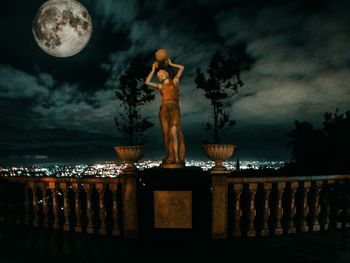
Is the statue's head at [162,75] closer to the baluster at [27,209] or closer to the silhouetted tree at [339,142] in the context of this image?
the baluster at [27,209]

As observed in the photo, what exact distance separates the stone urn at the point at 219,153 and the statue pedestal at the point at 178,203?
0.33m

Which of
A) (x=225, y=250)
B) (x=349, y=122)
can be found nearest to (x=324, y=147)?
(x=349, y=122)

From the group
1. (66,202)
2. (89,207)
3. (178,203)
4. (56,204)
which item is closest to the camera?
(178,203)

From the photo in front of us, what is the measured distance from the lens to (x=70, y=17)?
26.0ft

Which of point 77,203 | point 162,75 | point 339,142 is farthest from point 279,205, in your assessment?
point 339,142

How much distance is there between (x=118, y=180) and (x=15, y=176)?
2.59 meters

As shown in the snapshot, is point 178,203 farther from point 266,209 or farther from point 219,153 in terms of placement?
point 266,209

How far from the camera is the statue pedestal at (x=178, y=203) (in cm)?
532

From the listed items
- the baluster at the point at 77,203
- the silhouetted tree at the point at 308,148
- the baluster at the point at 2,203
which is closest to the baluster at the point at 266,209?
the baluster at the point at 77,203

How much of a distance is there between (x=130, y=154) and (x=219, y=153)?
5.72 feet

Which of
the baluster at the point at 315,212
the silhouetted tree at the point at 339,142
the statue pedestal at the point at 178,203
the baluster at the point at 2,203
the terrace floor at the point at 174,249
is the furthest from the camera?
the silhouetted tree at the point at 339,142

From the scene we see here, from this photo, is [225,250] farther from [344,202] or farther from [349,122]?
[349,122]

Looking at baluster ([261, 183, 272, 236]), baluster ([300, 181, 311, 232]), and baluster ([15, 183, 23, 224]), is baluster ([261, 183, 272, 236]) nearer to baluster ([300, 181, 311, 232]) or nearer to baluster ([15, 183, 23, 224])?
baluster ([300, 181, 311, 232])

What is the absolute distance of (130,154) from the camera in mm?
5551
